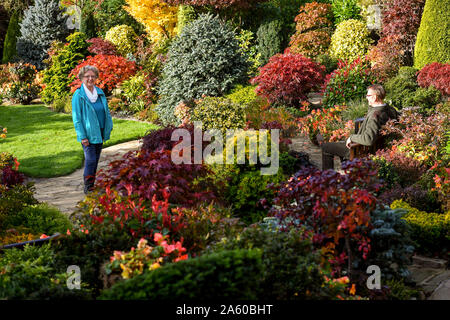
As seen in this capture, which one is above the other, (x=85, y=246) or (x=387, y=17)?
(x=387, y=17)

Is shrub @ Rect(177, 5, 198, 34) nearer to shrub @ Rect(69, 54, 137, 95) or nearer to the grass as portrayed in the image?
shrub @ Rect(69, 54, 137, 95)

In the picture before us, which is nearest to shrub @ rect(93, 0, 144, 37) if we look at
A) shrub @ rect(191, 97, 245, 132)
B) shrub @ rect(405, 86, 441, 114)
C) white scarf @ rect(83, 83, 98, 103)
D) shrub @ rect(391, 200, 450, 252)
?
shrub @ rect(191, 97, 245, 132)

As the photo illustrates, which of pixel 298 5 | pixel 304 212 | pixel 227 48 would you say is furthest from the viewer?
pixel 298 5

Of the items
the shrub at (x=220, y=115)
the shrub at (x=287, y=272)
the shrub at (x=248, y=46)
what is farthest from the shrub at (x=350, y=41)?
the shrub at (x=287, y=272)

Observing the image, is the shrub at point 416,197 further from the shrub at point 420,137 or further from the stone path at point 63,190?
the stone path at point 63,190

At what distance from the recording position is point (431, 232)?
4496mm

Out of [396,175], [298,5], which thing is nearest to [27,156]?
[396,175]

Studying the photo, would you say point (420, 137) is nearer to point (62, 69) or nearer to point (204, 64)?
point (204, 64)

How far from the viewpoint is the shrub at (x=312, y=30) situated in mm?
14211

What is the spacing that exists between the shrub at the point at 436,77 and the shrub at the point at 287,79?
1.93m

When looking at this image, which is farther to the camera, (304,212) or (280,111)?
(280,111)

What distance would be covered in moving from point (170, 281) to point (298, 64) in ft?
24.6
